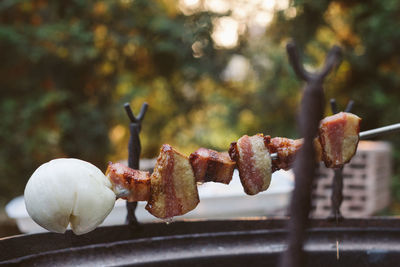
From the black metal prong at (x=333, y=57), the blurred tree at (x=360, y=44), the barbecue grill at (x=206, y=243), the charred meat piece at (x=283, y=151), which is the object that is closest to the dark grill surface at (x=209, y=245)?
the barbecue grill at (x=206, y=243)

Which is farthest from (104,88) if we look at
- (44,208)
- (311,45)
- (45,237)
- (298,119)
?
(298,119)

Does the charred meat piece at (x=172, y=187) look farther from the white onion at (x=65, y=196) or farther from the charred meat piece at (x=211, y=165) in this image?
the white onion at (x=65, y=196)

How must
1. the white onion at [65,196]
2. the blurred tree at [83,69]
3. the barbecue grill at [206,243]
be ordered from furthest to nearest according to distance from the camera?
the blurred tree at [83,69], the barbecue grill at [206,243], the white onion at [65,196]

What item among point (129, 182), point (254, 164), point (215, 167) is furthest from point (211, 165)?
point (129, 182)

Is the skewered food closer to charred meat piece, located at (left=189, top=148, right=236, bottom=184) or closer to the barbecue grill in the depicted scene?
charred meat piece, located at (left=189, top=148, right=236, bottom=184)

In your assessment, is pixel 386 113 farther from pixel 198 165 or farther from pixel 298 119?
pixel 298 119

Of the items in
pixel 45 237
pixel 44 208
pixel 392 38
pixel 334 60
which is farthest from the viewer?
pixel 392 38
